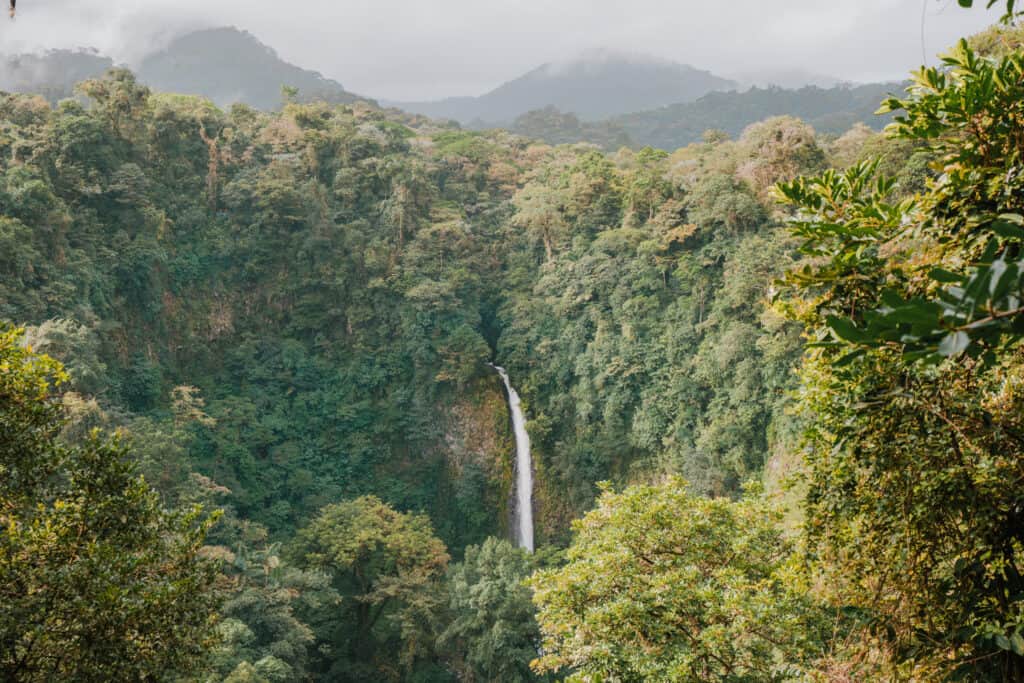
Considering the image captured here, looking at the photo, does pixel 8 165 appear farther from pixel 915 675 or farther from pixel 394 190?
pixel 915 675

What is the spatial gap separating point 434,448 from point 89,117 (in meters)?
12.1

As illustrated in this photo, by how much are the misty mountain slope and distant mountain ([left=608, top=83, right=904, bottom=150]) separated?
78.3 ft

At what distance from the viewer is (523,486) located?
16.6 m

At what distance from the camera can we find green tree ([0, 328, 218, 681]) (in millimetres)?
3711

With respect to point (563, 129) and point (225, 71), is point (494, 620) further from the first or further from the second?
point (225, 71)

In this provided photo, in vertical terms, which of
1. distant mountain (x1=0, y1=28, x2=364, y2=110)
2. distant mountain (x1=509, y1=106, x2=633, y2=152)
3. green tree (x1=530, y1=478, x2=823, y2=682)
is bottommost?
green tree (x1=530, y1=478, x2=823, y2=682)

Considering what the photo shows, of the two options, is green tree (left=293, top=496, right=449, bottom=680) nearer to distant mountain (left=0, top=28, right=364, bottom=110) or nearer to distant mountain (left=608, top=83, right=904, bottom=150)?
distant mountain (left=0, top=28, right=364, bottom=110)

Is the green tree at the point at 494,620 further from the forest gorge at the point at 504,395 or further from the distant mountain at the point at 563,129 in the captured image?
the distant mountain at the point at 563,129

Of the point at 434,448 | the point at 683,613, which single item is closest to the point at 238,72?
the point at 434,448

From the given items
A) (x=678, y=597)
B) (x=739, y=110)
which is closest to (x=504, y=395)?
(x=678, y=597)

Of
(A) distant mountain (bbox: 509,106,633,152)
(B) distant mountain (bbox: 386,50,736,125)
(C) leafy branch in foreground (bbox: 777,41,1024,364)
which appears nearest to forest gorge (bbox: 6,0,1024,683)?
(C) leafy branch in foreground (bbox: 777,41,1024,364)

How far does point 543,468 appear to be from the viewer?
16406 mm

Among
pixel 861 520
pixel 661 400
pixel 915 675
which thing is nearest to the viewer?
pixel 915 675

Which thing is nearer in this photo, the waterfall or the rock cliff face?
the waterfall
